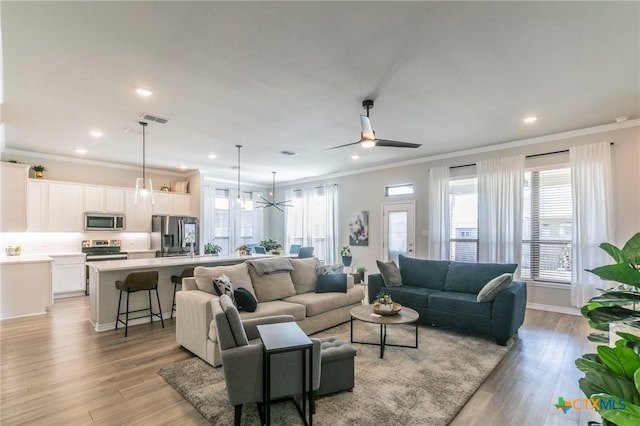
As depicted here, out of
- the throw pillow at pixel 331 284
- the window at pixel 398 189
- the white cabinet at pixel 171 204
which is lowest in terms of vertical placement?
the throw pillow at pixel 331 284

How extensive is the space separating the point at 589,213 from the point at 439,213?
2444 millimetres

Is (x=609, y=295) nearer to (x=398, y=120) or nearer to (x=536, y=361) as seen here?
(x=536, y=361)

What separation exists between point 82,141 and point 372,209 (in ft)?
21.2

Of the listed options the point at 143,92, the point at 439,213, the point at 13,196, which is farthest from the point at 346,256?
the point at 13,196

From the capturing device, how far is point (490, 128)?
5043mm

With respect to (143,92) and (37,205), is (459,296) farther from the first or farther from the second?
(37,205)

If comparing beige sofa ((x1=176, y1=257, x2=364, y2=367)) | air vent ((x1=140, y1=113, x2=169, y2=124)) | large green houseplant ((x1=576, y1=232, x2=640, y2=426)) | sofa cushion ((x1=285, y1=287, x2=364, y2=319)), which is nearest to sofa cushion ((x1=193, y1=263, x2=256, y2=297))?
beige sofa ((x1=176, y1=257, x2=364, y2=367))

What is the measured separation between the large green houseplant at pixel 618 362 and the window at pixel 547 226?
4.80 metres

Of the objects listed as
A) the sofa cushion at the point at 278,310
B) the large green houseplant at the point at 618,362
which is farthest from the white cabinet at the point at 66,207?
the large green houseplant at the point at 618,362

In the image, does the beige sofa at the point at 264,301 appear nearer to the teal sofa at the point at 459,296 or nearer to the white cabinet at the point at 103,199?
the teal sofa at the point at 459,296

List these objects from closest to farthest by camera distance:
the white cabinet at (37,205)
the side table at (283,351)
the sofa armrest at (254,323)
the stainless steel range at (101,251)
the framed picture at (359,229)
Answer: the side table at (283,351), the sofa armrest at (254,323), the white cabinet at (37,205), the stainless steel range at (101,251), the framed picture at (359,229)

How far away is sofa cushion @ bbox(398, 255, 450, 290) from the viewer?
5.06 metres

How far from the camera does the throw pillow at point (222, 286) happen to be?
3.62m

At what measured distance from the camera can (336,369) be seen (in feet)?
8.69
